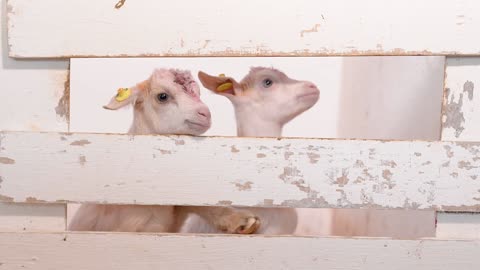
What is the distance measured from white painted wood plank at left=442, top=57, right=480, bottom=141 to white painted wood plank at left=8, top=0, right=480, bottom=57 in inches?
0.8

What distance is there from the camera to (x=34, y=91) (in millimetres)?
740

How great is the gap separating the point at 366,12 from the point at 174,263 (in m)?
0.45

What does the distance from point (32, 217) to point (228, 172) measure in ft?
0.98

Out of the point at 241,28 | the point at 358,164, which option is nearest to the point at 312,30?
the point at 241,28

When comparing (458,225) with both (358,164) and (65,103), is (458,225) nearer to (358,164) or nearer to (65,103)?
(358,164)

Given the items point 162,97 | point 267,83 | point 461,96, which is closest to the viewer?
point 461,96

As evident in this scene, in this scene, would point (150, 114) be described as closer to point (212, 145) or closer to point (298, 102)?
point (212, 145)

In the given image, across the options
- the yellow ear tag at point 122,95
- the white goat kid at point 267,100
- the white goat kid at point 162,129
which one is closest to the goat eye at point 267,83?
the white goat kid at point 267,100

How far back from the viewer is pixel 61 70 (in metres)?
0.74

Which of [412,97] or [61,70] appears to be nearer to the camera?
[61,70]

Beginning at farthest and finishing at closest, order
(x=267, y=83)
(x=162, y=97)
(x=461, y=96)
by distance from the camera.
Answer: (x=267, y=83)
(x=162, y=97)
(x=461, y=96)

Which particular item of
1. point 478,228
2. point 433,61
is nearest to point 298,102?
point 433,61

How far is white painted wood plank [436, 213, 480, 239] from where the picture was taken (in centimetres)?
73

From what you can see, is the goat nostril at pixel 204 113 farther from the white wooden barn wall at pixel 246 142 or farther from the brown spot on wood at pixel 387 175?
the brown spot on wood at pixel 387 175
